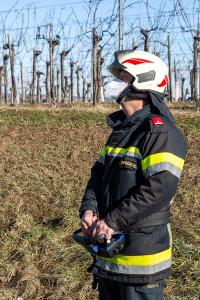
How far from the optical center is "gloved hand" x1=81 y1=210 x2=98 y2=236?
2.44 metres

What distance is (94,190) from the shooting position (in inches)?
104

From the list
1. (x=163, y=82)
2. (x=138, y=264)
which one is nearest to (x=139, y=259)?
(x=138, y=264)

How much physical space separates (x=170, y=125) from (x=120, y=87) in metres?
0.41

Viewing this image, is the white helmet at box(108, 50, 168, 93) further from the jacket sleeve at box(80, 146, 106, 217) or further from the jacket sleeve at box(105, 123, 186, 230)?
the jacket sleeve at box(80, 146, 106, 217)

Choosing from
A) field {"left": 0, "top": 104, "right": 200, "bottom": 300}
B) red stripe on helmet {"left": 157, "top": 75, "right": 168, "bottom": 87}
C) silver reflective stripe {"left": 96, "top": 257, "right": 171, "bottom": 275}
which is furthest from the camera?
field {"left": 0, "top": 104, "right": 200, "bottom": 300}

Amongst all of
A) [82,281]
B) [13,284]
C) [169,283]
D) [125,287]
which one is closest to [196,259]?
[169,283]

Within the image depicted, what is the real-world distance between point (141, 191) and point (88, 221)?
37 centimetres

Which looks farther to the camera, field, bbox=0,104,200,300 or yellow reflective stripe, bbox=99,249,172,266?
field, bbox=0,104,200,300

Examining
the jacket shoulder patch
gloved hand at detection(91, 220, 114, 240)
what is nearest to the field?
gloved hand at detection(91, 220, 114, 240)

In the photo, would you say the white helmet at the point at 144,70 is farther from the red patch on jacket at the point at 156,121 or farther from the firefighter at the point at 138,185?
the red patch on jacket at the point at 156,121

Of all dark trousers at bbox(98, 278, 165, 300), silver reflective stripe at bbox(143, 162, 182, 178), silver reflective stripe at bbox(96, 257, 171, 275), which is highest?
silver reflective stripe at bbox(143, 162, 182, 178)

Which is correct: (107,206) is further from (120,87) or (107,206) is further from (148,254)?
(120,87)

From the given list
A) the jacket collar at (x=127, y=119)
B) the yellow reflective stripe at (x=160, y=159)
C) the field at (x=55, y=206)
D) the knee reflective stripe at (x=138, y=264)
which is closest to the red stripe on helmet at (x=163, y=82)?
the jacket collar at (x=127, y=119)

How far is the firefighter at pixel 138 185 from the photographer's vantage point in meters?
2.28
